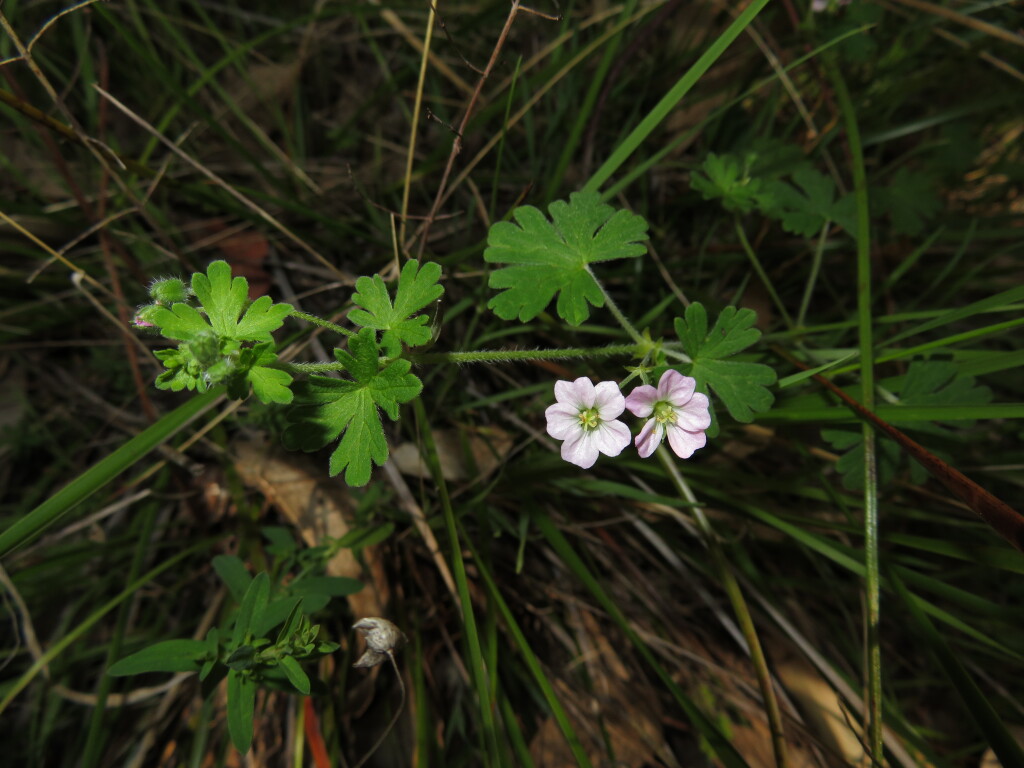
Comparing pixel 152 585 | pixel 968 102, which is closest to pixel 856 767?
pixel 152 585

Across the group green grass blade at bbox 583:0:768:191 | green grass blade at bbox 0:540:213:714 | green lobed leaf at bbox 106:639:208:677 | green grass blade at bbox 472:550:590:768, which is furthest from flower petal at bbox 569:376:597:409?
green grass blade at bbox 0:540:213:714

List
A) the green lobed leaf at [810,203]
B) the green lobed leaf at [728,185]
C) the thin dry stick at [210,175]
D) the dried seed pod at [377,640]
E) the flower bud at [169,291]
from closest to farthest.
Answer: the flower bud at [169,291]
the dried seed pod at [377,640]
the thin dry stick at [210,175]
the green lobed leaf at [728,185]
the green lobed leaf at [810,203]

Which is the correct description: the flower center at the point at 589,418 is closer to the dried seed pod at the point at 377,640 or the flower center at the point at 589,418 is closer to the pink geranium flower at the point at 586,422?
the pink geranium flower at the point at 586,422

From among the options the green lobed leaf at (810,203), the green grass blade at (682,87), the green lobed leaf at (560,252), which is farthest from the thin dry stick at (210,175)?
the green lobed leaf at (810,203)

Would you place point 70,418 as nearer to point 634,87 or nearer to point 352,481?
point 352,481

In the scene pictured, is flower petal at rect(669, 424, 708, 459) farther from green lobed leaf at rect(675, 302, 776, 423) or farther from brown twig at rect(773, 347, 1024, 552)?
brown twig at rect(773, 347, 1024, 552)
